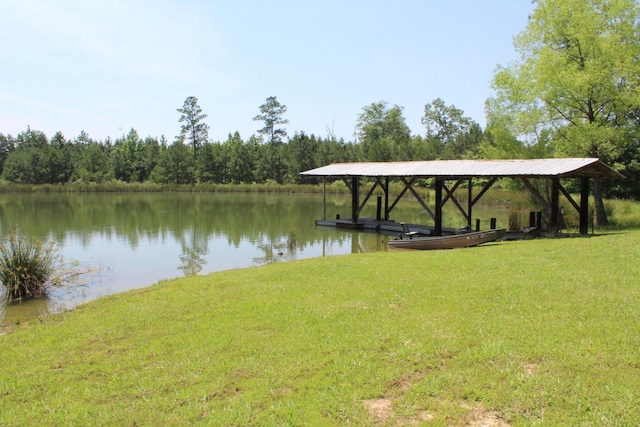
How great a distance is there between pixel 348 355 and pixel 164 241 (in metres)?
16.2

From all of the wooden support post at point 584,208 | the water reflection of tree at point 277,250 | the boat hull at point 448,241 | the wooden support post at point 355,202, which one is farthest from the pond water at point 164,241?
the wooden support post at point 584,208

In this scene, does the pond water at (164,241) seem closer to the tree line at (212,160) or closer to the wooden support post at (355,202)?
the wooden support post at (355,202)

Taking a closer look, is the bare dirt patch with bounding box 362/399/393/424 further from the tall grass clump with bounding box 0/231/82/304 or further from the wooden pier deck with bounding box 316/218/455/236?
the wooden pier deck with bounding box 316/218/455/236

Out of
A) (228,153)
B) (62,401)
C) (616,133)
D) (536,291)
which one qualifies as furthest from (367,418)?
(228,153)

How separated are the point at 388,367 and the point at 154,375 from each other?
245cm

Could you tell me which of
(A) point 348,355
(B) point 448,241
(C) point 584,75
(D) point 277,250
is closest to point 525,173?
(B) point 448,241

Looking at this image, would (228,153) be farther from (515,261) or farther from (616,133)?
(515,261)

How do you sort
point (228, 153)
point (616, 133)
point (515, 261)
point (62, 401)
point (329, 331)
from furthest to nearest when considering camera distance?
point (228, 153) → point (616, 133) → point (515, 261) → point (329, 331) → point (62, 401)

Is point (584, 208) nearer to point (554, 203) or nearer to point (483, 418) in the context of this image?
point (554, 203)

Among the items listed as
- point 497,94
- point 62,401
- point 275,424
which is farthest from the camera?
point 497,94

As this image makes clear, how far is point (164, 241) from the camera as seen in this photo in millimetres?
20297

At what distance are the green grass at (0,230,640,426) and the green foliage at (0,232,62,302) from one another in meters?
3.33

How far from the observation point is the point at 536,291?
7.53 meters

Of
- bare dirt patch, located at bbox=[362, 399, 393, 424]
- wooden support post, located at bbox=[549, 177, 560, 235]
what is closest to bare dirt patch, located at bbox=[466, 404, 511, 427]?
bare dirt patch, located at bbox=[362, 399, 393, 424]
